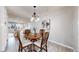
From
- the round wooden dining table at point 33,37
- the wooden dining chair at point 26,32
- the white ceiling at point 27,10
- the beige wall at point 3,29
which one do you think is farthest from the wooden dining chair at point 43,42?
the beige wall at point 3,29

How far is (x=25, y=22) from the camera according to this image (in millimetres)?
1729

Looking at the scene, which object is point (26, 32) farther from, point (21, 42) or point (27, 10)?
point (27, 10)

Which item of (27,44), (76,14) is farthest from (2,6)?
(76,14)

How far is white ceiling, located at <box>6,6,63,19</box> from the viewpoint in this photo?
5.56 feet

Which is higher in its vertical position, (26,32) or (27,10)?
(27,10)

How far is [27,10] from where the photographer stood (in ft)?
5.61

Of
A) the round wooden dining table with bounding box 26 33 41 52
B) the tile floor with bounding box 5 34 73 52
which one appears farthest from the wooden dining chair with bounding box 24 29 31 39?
the tile floor with bounding box 5 34 73 52

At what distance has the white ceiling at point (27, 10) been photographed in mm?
1695

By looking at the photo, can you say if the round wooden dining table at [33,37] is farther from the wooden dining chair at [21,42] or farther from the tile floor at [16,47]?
the tile floor at [16,47]

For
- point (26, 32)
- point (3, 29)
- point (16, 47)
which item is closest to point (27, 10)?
point (26, 32)

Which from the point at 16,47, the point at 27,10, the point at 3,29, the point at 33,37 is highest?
the point at 27,10

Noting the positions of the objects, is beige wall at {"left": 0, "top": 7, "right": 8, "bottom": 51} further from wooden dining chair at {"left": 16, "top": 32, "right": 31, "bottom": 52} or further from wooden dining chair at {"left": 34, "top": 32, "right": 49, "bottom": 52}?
wooden dining chair at {"left": 34, "top": 32, "right": 49, "bottom": 52}
